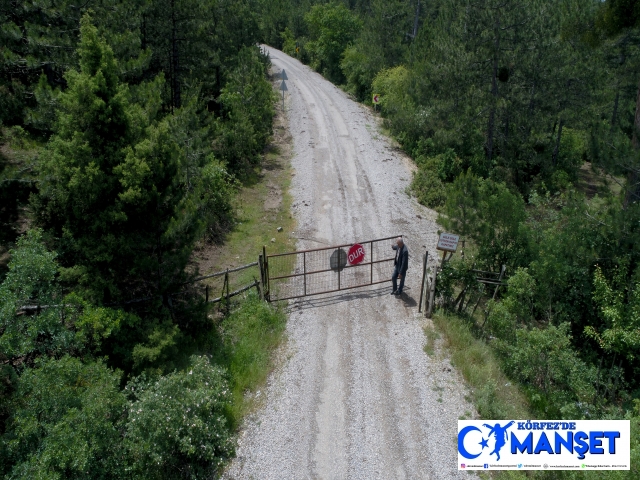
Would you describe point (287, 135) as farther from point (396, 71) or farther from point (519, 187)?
point (519, 187)

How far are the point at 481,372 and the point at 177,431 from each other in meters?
6.67

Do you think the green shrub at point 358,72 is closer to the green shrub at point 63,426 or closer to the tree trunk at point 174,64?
the tree trunk at point 174,64

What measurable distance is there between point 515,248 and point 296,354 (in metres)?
7.36

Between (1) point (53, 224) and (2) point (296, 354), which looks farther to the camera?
(2) point (296, 354)

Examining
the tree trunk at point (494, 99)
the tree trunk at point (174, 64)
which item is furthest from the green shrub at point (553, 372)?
the tree trunk at point (174, 64)

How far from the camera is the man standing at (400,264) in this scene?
532 inches

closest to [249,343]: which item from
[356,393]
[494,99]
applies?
[356,393]

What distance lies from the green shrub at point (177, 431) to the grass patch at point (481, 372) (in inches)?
208

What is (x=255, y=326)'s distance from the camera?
41.6 ft

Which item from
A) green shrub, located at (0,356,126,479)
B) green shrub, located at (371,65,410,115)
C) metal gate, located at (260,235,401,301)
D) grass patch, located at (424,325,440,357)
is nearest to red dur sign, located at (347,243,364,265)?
metal gate, located at (260,235,401,301)

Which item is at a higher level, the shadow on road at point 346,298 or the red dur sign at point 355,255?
the red dur sign at point 355,255

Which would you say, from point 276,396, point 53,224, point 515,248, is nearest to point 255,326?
point 276,396

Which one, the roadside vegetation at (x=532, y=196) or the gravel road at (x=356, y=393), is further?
the roadside vegetation at (x=532, y=196)

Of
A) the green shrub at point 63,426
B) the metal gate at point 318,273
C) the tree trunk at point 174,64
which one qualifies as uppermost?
the tree trunk at point 174,64
